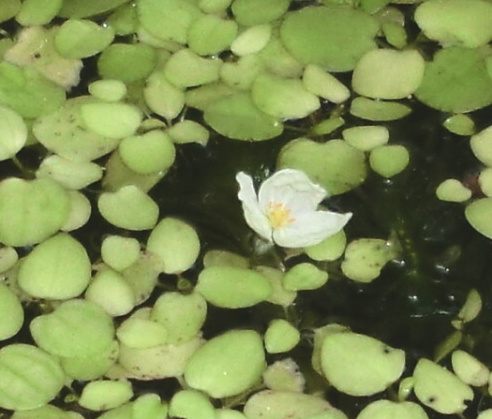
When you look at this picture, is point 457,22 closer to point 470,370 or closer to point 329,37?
point 329,37

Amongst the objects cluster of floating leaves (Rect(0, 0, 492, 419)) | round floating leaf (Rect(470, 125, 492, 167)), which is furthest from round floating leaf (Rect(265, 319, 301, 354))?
round floating leaf (Rect(470, 125, 492, 167))

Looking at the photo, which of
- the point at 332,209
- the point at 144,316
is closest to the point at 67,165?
the point at 144,316

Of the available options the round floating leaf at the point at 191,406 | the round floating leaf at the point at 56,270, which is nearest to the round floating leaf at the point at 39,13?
the round floating leaf at the point at 56,270

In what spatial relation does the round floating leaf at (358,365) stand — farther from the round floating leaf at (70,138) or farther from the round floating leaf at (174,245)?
the round floating leaf at (70,138)

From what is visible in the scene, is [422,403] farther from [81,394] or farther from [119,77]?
[119,77]

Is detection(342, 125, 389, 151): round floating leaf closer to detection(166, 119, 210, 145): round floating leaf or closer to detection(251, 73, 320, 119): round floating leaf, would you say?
detection(251, 73, 320, 119): round floating leaf
